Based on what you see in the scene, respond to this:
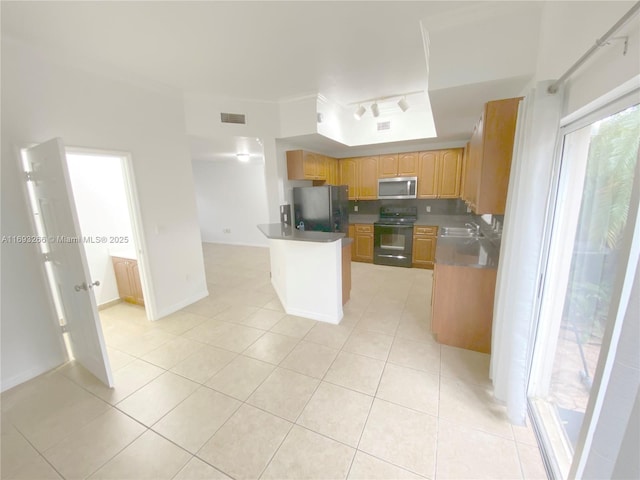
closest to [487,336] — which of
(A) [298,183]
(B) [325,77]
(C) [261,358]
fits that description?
(C) [261,358]

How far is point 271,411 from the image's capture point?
1824mm

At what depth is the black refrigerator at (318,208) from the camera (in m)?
4.27

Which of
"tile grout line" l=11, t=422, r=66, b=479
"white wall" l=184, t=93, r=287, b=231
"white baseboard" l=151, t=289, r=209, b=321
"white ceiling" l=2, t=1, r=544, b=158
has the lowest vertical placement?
"tile grout line" l=11, t=422, r=66, b=479

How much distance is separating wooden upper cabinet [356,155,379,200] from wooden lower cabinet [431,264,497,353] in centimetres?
315

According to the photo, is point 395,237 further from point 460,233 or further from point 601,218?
point 601,218

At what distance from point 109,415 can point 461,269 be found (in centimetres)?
309

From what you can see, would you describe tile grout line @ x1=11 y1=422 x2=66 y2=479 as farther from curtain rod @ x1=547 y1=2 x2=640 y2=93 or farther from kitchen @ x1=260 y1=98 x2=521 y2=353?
curtain rod @ x1=547 y1=2 x2=640 y2=93

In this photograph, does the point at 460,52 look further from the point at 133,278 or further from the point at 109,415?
the point at 133,278

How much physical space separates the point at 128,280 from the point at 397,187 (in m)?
4.84

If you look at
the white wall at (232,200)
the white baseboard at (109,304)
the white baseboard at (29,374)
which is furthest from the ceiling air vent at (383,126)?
the white baseboard at (29,374)

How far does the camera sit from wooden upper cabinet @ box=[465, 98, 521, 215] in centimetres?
192

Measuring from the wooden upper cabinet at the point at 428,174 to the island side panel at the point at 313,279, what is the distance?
2.89 metres

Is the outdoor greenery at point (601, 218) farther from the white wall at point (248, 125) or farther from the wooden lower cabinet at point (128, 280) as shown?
the wooden lower cabinet at point (128, 280)

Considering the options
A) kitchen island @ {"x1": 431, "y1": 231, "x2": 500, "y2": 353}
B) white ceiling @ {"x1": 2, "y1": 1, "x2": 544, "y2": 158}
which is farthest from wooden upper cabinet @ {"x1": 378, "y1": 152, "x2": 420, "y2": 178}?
kitchen island @ {"x1": 431, "y1": 231, "x2": 500, "y2": 353}
